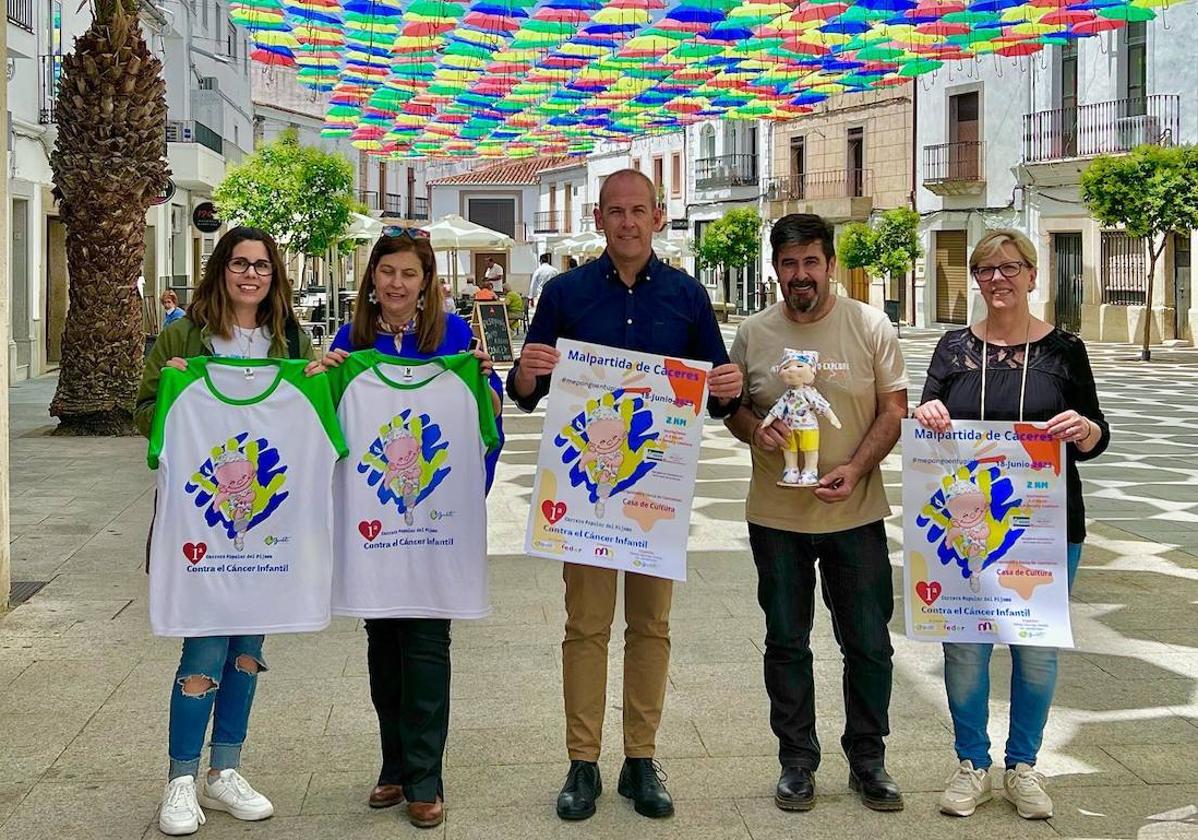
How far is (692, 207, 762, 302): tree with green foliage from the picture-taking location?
41781 millimetres

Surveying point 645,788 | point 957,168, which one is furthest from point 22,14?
point 957,168

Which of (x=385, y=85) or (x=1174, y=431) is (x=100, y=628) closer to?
(x=1174, y=431)

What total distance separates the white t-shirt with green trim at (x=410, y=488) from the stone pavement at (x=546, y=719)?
1.91 feet

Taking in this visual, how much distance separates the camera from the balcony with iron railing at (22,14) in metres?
20.1

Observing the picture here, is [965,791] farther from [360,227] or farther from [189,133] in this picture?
[189,133]

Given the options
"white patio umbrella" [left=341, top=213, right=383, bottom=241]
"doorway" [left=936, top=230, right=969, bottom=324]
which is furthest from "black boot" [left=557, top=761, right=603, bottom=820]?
"doorway" [left=936, top=230, right=969, bottom=324]

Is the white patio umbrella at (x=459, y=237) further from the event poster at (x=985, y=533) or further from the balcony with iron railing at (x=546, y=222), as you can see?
the balcony with iron railing at (x=546, y=222)

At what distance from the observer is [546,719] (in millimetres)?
4809

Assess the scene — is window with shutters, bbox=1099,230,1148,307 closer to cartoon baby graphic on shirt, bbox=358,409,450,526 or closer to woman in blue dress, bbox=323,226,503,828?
woman in blue dress, bbox=323,226,503,828

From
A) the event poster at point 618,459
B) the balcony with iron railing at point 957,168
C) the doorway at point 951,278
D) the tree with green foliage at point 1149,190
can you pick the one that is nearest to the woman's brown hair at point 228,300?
the event poster at point 618,459

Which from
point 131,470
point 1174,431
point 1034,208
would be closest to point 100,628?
point 131,470

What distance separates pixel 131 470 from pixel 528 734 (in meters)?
7.38

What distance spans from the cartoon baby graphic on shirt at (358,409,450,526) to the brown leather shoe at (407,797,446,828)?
72 cm

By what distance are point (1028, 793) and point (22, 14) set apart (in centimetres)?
2007
